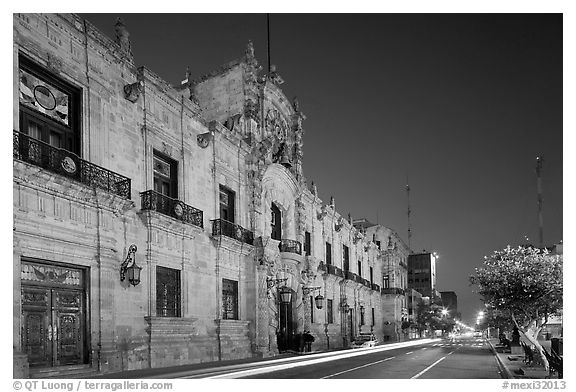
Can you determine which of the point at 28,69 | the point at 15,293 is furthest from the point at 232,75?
the point at 15,293

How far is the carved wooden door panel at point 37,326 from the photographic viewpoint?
Result: 44.9ft

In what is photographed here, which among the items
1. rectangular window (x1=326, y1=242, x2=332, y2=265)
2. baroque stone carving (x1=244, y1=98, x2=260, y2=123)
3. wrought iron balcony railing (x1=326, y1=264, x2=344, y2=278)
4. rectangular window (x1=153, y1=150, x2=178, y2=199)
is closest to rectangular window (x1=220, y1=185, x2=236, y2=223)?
rectangular window (x1=153, y1=150, x2=178, y2=199)

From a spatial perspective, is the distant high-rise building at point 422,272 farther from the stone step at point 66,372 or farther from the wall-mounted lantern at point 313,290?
the stone step at point 66,372

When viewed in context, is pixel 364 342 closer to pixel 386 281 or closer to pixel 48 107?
pixel 386 281

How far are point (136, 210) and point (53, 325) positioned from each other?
14.9 feet

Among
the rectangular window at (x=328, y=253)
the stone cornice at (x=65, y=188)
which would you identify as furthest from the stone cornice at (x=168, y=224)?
the rectangular window at (x=328, y=253)

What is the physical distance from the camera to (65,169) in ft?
48.5

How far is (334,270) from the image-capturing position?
39.5 metres

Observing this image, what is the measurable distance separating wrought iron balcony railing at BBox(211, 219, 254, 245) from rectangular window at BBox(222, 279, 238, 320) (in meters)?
1.82

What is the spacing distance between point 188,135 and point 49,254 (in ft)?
28.9

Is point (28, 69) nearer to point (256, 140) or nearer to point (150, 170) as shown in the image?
point (150, 170)

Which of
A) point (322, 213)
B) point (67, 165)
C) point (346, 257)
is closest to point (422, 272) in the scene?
point (346, 257)

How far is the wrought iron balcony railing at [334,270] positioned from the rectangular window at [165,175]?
19.0 m

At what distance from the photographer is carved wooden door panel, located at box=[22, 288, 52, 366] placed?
44.9 ft
